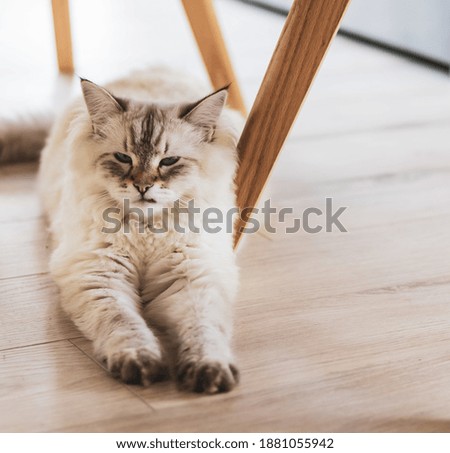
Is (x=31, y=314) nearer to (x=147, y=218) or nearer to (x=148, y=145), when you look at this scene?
(x=147, y=218)

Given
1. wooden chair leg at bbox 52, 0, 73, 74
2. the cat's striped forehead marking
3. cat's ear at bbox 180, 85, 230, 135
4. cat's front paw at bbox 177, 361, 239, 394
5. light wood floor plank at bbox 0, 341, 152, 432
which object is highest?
cat's ear at bbox 180, 85, 230, 135

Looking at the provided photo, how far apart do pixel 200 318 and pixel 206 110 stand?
45cm

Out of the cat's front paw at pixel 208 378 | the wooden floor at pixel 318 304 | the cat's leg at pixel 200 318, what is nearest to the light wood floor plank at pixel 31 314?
the wooden floor at pixel 318 304

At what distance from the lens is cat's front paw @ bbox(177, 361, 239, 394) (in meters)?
1.26

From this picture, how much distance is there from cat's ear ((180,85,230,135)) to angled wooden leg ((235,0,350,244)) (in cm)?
11

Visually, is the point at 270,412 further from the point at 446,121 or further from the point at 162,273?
the point at 446,121

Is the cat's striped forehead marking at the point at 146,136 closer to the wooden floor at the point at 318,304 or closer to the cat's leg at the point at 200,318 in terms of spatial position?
the cat's leg at the point at 200,318

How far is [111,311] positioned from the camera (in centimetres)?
142

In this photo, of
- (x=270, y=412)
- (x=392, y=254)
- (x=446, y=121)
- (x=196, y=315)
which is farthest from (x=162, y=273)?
(x=446, y=121)

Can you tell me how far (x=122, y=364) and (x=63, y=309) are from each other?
314 millimetres

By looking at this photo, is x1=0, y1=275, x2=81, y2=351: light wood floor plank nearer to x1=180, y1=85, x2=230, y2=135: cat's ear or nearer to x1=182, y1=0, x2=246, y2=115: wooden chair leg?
x1=180, y1=85, x2=230, y2=135: cat's ear

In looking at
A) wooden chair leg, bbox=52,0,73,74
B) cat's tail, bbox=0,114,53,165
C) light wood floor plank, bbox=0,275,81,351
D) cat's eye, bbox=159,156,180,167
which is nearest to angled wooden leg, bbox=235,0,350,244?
cat's eye, bbox=159,156,180,167

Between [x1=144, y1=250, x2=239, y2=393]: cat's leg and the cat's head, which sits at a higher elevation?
the cat's head

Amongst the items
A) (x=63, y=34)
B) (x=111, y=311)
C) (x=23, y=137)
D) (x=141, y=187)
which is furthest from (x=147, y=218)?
(x=63, y=34)
